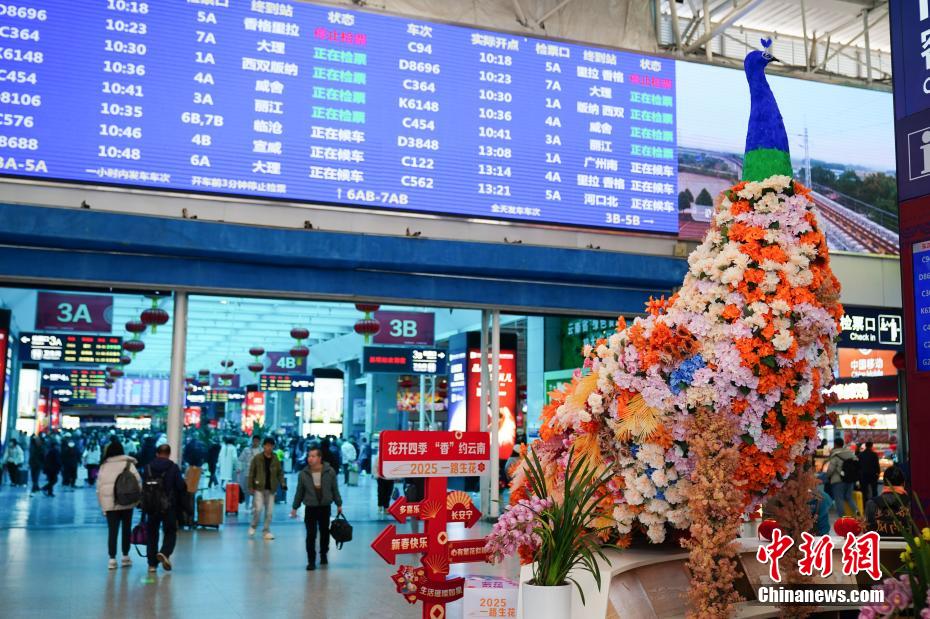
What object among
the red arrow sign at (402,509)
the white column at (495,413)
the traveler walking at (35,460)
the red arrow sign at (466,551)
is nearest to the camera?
Result: the red arrow sign at (402,509)

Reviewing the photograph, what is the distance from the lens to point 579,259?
12516 millimetres

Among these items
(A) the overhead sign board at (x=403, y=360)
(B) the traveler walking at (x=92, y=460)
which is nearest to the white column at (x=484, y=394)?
(A) the overhead sign board at (x=403, y=360)

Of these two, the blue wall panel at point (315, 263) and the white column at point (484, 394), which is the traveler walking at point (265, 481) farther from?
the white column at point (484, 394)

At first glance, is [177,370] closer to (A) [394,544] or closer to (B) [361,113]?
(B) [361,113]

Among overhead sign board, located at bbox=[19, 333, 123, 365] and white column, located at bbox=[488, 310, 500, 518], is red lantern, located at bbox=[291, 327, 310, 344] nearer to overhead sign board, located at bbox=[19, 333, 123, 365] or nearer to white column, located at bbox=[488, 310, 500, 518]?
overhead sign board, located at bbox=[19, 333, 123, 365]

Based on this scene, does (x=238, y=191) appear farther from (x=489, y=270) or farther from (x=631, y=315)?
(x=631, y=315)

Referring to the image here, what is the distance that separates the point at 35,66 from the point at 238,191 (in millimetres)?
2640

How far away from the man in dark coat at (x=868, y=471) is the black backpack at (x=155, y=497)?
1082cm

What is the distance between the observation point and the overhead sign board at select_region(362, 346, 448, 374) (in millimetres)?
13656

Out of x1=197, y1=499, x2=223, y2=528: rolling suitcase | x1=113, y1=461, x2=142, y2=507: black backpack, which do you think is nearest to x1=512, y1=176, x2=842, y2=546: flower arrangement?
x1=113, y1=461, x2=142, y2=507: black backpack

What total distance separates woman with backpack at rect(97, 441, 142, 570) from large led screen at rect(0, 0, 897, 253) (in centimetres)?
341

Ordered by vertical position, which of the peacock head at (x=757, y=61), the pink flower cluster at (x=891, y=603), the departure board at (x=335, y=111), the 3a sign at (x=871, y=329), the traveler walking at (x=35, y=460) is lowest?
the traveler walking at (x=35, y=460)

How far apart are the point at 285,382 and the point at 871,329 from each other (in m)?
10.6

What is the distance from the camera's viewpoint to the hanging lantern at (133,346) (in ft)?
43.7
